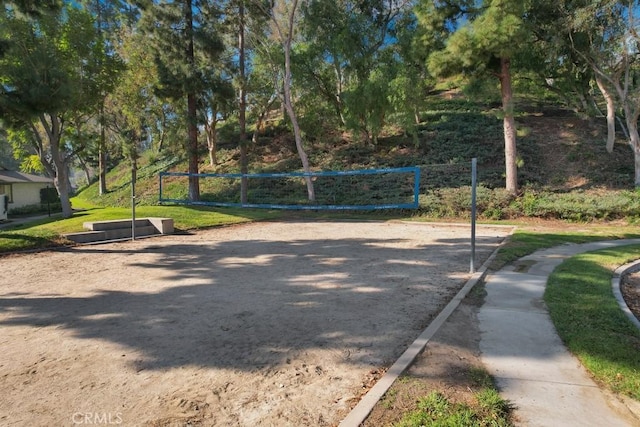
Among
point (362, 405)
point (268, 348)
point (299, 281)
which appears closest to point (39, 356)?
point (268, 348)

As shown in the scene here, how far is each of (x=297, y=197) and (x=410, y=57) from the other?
29.7 ft

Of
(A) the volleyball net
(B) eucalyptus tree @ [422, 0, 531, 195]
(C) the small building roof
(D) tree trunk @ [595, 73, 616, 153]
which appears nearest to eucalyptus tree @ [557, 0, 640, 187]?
(D) tree trunk @ [595, 73, 616, 153]

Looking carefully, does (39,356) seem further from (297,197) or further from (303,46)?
(303,46)

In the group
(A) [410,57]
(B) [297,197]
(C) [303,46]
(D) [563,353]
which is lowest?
(D) [563,353]

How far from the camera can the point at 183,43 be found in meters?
18.2

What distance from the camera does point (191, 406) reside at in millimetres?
2725

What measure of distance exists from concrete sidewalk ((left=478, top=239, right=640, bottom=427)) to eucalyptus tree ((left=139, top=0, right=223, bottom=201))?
1580cm

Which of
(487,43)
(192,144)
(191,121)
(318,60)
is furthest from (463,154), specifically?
(191,121)

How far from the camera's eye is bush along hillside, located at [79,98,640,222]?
14922 mm

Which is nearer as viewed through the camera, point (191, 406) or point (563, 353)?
point (191, 406)

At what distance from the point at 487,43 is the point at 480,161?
7229 mm

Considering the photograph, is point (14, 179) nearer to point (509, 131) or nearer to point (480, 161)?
point (480, 161)

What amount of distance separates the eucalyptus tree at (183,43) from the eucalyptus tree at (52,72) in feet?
9.80

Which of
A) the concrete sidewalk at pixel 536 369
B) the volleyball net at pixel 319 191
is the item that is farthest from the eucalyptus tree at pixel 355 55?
the concrete sidewalk at pixel 536 369
